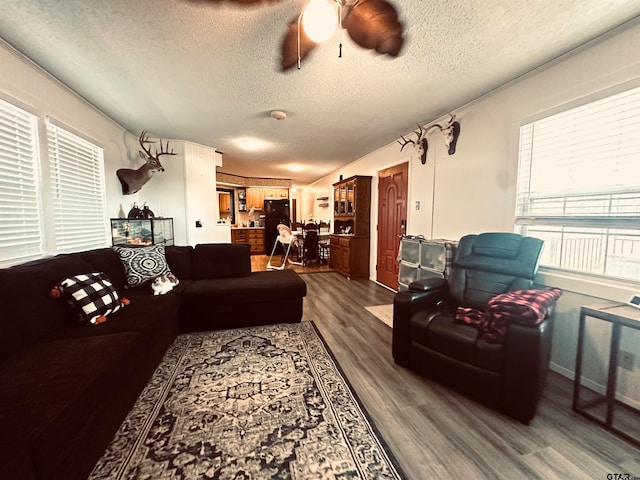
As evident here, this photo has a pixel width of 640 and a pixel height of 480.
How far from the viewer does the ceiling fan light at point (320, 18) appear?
1.25 m

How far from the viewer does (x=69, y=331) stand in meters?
1.67

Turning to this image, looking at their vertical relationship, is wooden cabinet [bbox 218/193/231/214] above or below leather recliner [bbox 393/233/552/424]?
above

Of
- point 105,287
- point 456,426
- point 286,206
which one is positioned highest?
point 286,206

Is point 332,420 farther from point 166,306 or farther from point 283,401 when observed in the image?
point 166,306

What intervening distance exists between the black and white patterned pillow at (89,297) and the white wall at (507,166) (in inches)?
138

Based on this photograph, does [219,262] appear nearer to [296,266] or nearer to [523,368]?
[523,368]

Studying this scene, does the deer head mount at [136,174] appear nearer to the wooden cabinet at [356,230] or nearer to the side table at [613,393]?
the wooden cabinet at [356,230]

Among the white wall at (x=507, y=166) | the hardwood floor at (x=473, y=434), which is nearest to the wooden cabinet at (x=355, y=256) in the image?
the white wall at (x=507, y=166)

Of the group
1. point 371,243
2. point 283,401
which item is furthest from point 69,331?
point 371,243

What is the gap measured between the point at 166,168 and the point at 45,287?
3.14 meters

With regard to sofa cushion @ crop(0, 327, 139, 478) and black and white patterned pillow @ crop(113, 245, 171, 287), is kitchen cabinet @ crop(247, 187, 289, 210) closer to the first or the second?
black and white patterned pillow @ crop(113, 245, 171, 287)

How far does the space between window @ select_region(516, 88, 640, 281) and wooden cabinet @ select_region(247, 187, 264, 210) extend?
24.0ft

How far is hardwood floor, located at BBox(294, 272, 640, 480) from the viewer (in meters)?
1.25

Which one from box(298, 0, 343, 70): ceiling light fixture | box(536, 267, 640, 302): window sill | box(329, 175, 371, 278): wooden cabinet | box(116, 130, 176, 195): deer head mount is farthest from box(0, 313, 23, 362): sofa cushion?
box(329, 175, 371, 278): wooden cabinet
